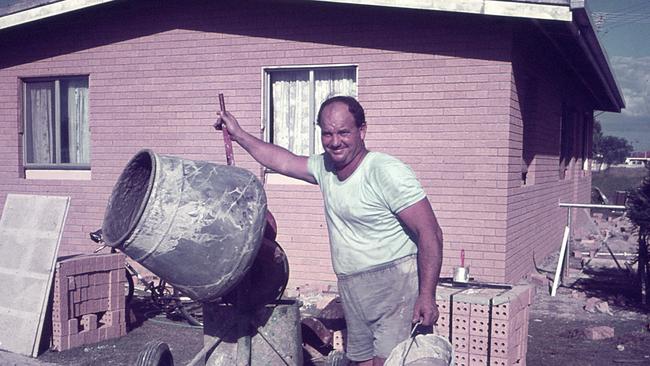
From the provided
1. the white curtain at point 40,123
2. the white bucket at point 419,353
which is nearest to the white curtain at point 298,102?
the white curtain at point 40,123

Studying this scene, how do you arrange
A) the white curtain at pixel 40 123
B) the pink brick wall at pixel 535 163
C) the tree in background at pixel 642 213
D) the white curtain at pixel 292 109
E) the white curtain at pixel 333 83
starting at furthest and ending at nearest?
the white curtain at pixel 40 123 → the white curtain at pixel 292 109 → the white curtain at pixel 333 83 → the pink brick wall at pixel 535 163 → the tree in background at pixel 642 213

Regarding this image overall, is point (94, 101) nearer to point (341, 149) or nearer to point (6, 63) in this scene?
point (6, 63)

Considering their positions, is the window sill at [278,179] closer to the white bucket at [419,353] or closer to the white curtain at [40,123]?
the white curtain at [40,123]

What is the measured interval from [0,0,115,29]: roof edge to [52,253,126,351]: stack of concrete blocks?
4.03 m

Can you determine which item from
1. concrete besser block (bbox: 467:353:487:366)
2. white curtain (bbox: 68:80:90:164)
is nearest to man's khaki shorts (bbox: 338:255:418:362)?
concrete besser block (bbox: 467:353:487:366)

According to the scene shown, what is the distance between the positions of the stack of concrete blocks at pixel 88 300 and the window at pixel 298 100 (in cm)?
290

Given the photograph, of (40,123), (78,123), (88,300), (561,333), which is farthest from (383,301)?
(40,123)

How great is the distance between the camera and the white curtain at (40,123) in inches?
381

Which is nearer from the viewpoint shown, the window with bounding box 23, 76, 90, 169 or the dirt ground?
the dirt ground

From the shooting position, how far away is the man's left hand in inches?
128

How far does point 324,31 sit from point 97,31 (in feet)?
11.8

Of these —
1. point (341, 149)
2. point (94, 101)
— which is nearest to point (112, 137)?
point (94, 101)

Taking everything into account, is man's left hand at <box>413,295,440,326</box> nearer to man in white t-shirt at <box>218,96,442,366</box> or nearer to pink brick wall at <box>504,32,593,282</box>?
man in white t-shirt at <box>218,96,442,366</box>

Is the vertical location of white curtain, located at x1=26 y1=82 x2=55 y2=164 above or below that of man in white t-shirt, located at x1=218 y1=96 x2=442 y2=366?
above
